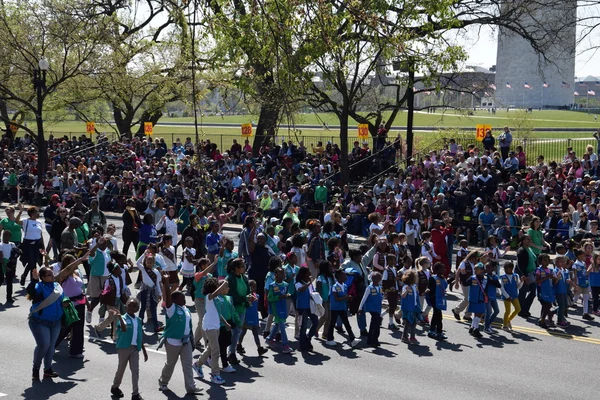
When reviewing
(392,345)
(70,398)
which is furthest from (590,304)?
(70,398)

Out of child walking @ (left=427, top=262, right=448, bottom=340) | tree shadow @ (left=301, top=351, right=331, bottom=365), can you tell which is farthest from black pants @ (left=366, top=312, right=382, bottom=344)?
child walking @ (left=427, top=262, right=448, bottom=340)

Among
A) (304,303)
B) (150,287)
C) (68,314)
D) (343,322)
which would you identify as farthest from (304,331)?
(68,314)

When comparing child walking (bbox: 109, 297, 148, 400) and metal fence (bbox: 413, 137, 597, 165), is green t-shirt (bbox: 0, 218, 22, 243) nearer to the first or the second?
child walking (bbox: 109, 297, 148, 400)

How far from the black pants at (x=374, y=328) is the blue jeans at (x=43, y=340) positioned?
461 centimetres

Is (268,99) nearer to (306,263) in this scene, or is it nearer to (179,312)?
(306,263)

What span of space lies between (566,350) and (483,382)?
2436mm

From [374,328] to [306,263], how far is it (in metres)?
2.58

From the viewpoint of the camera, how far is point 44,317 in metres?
10.6

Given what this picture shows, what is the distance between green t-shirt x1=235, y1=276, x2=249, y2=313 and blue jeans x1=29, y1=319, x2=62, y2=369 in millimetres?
2403

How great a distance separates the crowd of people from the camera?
424 inches

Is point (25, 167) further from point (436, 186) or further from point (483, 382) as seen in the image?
point (483, 382)

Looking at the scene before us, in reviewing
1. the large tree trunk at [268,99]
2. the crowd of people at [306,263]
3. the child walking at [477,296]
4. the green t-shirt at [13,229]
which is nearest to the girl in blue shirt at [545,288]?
the crowd of people at [306,263]

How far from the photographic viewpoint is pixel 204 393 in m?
10.4

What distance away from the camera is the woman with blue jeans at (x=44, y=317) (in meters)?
10.5
